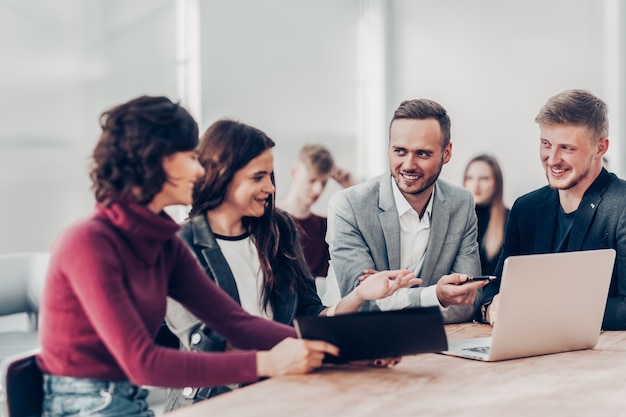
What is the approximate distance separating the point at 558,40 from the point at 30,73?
3929 mm

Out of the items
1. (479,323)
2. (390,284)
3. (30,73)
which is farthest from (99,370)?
(30,73)

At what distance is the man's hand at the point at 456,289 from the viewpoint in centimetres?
259

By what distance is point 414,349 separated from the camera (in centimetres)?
211

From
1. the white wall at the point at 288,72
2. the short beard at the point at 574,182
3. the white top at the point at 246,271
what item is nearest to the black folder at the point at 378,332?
the white top at the point at 246,271

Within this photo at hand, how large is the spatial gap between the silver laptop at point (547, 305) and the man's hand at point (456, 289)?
19cm

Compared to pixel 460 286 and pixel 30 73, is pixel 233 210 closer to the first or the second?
pixel 460 286

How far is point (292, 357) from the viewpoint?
79.1 inches

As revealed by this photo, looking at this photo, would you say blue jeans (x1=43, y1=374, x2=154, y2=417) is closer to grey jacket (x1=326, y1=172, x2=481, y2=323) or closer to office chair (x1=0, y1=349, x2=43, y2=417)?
office chair (x1=0, y1=349, x2=43, y2=417)

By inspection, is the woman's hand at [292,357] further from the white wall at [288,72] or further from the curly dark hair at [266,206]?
the white wall at [288,72]

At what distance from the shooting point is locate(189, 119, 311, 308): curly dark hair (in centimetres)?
259

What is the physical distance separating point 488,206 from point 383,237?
2.78 meters

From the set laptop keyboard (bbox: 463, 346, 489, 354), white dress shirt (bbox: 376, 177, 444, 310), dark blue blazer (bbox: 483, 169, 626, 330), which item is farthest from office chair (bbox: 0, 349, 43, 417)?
dark blue blazer (bbox: 483, 169, 626, 330)

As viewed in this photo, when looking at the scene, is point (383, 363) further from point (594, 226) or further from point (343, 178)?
point (343, 178)

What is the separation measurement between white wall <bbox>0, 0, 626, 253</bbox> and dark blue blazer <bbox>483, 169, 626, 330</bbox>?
2303mm
